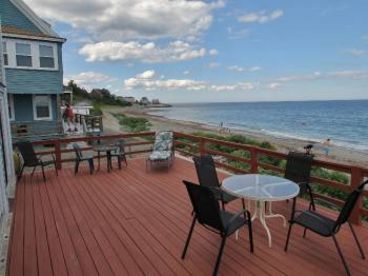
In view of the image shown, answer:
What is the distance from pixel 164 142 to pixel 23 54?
7.71 metres

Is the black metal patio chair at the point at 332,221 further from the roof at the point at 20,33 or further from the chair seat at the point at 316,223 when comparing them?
the roof at the point at 20,33

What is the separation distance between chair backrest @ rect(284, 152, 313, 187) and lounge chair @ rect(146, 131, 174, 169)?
10.2 ft

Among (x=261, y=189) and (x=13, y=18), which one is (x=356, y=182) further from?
(x=13, y=18)

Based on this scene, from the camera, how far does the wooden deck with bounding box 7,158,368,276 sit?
288 centimetres

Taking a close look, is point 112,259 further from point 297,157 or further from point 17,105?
point 17,105

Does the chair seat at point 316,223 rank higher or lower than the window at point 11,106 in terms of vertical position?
lower

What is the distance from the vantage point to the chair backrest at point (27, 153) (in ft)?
20.4

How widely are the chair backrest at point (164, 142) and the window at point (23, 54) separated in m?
7.26

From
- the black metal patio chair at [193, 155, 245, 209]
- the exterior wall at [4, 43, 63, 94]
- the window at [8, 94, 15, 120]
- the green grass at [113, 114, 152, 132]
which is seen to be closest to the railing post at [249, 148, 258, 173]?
the black metal patio chair at [193, 155, 245, 209]

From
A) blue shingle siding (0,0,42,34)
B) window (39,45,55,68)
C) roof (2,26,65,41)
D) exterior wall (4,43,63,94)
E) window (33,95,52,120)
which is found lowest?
window (33,95,52,120)

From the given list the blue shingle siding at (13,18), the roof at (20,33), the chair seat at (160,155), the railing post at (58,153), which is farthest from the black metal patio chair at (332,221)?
the blue shingle siding at (13,18)

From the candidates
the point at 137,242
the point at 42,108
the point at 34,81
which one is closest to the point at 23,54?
the point at 34,81

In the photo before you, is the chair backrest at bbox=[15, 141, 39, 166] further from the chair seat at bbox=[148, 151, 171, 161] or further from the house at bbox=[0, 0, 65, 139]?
the house at bbox=[0, 0, 65, 139]

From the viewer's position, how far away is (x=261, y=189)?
3.47 metres
